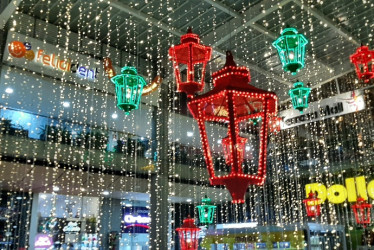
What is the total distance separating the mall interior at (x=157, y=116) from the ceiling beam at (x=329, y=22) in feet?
0.18

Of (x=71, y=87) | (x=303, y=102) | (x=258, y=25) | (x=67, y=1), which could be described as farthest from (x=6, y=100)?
(x=303, y=102)

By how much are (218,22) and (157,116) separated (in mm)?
3459

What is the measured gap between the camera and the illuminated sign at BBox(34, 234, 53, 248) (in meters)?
14.0

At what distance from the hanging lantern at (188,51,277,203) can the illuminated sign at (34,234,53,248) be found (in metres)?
12.9

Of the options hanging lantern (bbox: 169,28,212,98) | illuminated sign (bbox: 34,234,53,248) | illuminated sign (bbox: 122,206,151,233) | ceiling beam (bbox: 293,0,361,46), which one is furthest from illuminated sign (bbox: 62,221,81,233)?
hanging lantern (bbox: 169,28,212,98)

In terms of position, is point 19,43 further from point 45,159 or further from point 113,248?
point 113,248

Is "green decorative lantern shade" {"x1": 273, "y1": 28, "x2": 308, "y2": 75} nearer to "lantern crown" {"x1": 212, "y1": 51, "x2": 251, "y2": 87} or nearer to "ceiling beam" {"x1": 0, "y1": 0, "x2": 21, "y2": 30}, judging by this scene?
"lantern crown" {"x1": 212, "y1": 51, "x2": 251, "y2": 87}

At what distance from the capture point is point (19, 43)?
8477mm

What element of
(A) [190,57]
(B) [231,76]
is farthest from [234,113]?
(A) [190,57]

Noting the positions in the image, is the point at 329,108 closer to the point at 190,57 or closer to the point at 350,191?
the point at 350,191

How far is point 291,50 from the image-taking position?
12.3ft

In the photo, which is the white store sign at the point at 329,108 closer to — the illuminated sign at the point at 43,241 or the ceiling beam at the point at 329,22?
the ceiling beam at the point at 329,22

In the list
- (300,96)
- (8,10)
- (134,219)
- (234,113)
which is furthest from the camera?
(134,219)

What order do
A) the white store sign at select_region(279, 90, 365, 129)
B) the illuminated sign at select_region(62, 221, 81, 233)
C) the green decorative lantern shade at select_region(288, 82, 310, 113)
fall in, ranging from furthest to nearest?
the illuminated sign at select_region(62, 221, 81, 233), the white store sign at select_region(279, 90, 365, 129), the green decorative lantern shade at select_region(288, 82, 310, 113)
